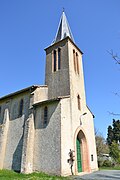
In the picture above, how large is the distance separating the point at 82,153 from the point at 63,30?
55.3 ft

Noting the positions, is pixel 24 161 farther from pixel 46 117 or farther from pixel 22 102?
pixel 22 102

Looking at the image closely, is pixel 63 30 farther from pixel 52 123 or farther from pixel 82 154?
pixel 82 154

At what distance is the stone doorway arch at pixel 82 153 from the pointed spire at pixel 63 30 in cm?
1317

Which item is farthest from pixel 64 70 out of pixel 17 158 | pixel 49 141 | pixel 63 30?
pixel 17 158

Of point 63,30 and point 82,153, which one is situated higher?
point 63,30

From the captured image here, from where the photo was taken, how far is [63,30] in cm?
2383

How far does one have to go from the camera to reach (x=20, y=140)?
16.1 meters

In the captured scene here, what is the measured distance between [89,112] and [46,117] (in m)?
6.71

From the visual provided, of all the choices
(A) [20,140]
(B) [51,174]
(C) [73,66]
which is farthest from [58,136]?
(C) [73,66]

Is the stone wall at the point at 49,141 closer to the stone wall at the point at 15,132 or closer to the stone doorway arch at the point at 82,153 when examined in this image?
the stone wall at the point at 15,132

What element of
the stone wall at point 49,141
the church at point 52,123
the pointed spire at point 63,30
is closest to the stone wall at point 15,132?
the church at point 52,123

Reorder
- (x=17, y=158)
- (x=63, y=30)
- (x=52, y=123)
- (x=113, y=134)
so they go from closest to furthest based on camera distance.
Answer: (x=52, y=123), (x=17, y=158), (x=63, y=30), (x=113, y=134)

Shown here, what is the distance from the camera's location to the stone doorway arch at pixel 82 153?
16166 millimetres

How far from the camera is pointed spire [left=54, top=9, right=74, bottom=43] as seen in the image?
896 inches
